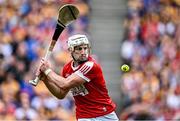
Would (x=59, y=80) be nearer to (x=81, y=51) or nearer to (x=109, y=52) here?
(x=81, y=51)

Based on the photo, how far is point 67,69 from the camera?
10.1 meters

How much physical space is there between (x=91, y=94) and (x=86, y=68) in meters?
0.37

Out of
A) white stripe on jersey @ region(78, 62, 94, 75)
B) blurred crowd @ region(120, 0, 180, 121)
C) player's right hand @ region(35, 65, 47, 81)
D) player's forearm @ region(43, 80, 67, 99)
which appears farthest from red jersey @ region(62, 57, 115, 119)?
blurred crowd @ region(120, 0, 180, 121)

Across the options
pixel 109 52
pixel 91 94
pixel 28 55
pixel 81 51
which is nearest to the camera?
pixel 81 51

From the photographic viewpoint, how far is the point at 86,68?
9852mm

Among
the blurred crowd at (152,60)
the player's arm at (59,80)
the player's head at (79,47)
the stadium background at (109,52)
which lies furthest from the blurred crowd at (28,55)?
the player's head at (79,47)

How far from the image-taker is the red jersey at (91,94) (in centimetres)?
994

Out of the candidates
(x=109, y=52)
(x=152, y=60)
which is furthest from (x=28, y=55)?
(x=152, y=60)

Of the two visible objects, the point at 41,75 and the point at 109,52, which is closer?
the point at 41,75

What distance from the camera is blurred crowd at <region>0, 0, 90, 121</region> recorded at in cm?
1611

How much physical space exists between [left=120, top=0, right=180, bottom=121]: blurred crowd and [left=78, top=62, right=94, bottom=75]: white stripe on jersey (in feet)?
19.7

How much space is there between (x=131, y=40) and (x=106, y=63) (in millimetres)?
904

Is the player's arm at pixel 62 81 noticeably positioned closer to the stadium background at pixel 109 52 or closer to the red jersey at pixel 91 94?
the red jersey at pixel 91 94

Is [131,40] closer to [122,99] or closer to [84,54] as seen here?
[122,99]
